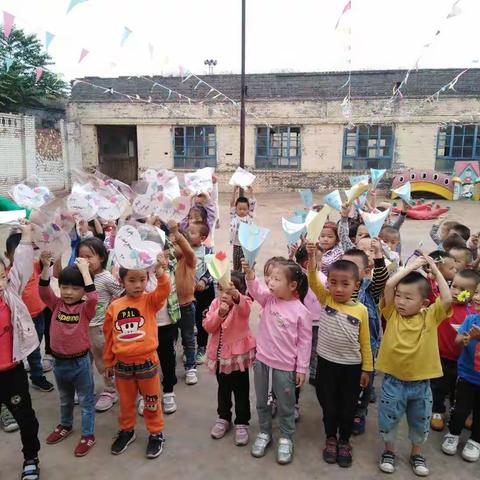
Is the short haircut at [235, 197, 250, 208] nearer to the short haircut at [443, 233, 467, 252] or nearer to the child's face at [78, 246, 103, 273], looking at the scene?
the short haircut at [443, 233, 467, 252]

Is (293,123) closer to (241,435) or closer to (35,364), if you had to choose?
(35,364)

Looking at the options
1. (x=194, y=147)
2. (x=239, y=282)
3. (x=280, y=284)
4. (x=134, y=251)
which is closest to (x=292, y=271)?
(x=280, y=284)

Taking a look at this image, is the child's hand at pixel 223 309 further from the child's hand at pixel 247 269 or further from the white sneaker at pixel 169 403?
the white sneaker at pixel 169 403

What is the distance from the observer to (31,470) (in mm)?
2377

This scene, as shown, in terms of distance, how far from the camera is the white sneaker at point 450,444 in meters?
2.58

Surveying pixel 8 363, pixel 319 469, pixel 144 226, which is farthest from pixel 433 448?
pixel 8 363

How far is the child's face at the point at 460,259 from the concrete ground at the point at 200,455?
113 centimetres

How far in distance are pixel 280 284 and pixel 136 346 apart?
0.88 m

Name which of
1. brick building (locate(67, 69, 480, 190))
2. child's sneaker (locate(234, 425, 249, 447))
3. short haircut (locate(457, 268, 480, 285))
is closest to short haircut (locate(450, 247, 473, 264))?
short haircut (locate(457, 268, 480, 285))

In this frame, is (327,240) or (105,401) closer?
(105,401)

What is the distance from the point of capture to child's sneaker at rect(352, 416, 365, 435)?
9.11 ft

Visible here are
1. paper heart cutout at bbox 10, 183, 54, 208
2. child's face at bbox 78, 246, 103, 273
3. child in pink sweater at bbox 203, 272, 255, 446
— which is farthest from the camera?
paper heart cutout at bbox 10, 183, 54, 208

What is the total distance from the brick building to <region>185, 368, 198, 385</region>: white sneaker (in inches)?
547

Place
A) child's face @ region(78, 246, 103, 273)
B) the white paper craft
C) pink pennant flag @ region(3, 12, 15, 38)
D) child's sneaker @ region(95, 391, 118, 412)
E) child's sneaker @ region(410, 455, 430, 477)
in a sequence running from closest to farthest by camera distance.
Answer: child's sneaker @ region(410, 455, 430, 477)
child's face @ region(78, 246, 103, 273)
child's sneaker @ region(95, 391, 118, 412)
pink pennant flag @ region(3, 12, 15, 38)
the white paper craft
